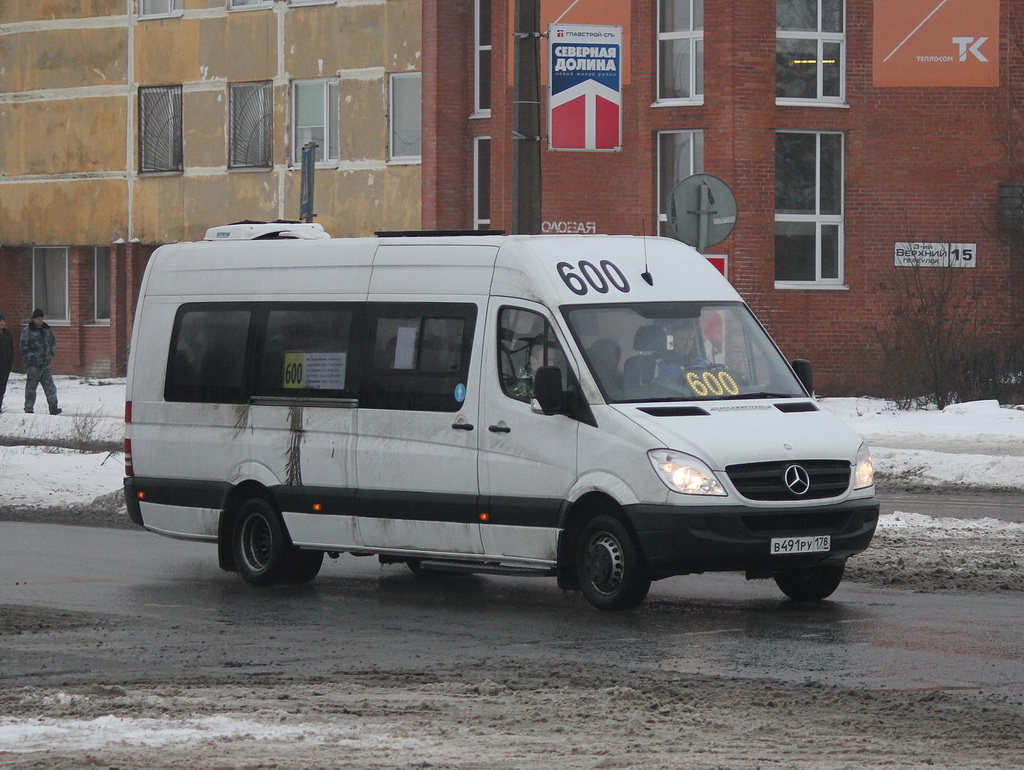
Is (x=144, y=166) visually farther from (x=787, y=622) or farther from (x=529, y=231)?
(x=787, y=622)

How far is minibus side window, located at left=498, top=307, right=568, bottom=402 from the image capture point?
38.9ft

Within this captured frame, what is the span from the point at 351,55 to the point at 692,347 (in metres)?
29.0

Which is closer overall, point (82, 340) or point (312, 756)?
point (312, 756)

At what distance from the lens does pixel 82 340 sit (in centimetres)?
4584

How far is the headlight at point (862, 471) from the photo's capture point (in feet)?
37.5

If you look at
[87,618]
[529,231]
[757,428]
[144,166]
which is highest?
[144,166]

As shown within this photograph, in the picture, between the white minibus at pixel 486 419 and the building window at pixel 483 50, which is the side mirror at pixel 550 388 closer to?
the white minibus at pixel 486 419

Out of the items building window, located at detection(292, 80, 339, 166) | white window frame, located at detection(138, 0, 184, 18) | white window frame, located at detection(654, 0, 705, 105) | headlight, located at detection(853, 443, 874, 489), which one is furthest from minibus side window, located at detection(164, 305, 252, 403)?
white window frame, located at detection(138, 0, 184, 18)

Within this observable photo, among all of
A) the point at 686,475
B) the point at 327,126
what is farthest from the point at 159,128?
the point at 686,475

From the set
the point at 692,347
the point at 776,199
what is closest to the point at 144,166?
the point at 776,199

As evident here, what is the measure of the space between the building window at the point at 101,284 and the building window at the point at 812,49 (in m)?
18.5

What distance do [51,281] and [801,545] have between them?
3834cm

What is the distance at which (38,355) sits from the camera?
107 feet

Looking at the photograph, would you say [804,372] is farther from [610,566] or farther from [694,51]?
[694,51]
